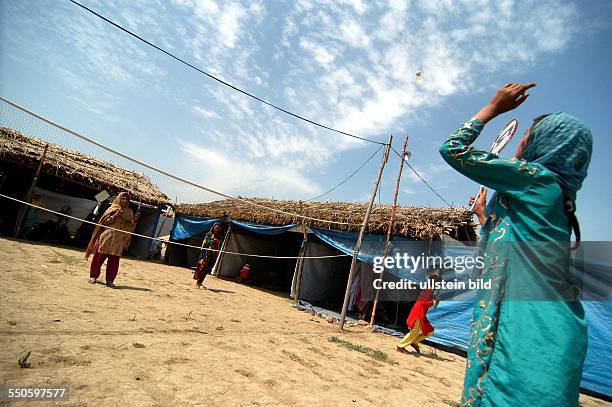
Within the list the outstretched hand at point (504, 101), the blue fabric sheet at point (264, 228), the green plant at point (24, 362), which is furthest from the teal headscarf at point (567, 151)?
the blue fabric sheet at point (264, 228)

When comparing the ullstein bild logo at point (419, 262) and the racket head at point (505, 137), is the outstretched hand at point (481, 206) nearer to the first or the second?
the racket head at point (505, 137)

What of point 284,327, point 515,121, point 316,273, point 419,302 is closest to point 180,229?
point 316,273

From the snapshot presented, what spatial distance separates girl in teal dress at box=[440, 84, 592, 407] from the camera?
0.95 meters

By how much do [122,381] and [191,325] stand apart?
7.17 feet

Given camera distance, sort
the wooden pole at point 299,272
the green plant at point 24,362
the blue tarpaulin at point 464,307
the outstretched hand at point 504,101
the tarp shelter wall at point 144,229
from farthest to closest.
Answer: the tarp shelter wall at point 144,229, the wooden pole at point 299,272, the blue tarpaulin at point 464,307, the green plant at point 24,362, the outstretched hand at point 504,101

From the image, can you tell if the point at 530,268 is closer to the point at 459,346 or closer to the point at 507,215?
the point at 507,215

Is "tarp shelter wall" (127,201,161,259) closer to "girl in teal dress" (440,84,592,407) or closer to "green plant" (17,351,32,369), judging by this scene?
"green plant" (17,351,32,369)

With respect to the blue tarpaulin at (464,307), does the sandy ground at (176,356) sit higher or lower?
lower

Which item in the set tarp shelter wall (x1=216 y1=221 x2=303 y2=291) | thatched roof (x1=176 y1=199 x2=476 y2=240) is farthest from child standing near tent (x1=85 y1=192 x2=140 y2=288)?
tarp shelter wall (x1=216 y1=221 x2=303 y2=291)

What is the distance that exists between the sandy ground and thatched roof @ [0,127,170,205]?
19.1 ft

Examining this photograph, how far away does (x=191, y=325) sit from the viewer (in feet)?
15.3

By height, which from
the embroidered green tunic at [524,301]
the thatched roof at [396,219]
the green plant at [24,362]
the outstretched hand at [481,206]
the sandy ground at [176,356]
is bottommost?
the sandy ground at [176,356]

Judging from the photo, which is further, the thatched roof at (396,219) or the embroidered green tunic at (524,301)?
the thatched roof at (396,219)

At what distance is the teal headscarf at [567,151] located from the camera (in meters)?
1.11
